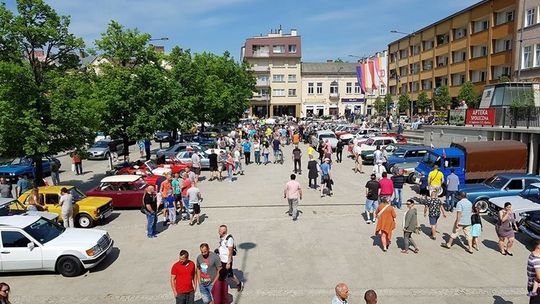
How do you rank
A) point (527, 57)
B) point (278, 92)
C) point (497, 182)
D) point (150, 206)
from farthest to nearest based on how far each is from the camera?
point (278, 92) → point (527, 57) → point (497, 182) → point (150, 206)

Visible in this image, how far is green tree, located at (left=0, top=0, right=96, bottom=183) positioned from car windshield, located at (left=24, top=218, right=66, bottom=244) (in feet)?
23.2

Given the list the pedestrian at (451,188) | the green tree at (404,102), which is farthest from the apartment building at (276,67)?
the pedestrian at (451,188)

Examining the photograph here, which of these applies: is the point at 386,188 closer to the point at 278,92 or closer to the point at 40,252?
the point at 40,252

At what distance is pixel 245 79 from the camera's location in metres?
57.8

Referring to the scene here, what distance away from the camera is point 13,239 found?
32.2 ft

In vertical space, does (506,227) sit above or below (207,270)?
below

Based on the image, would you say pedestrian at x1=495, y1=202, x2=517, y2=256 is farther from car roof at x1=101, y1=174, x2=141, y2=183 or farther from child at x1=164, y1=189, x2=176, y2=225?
car roof at x1=101, y1=174, x2=141, y2=183

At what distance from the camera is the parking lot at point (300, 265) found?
8797 mm

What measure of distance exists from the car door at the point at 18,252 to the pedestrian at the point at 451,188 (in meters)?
13.2

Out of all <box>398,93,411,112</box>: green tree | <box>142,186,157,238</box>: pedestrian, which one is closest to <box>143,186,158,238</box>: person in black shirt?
<box>142,186,157,238</box>: pedestrian

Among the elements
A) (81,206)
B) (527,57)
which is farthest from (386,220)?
(527,57)

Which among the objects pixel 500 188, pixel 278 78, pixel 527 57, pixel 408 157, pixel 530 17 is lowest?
pixel 500 188

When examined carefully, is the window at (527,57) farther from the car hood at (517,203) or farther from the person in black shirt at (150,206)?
the person in black shirt at (150,206)

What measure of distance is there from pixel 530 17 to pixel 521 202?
99.9ft
